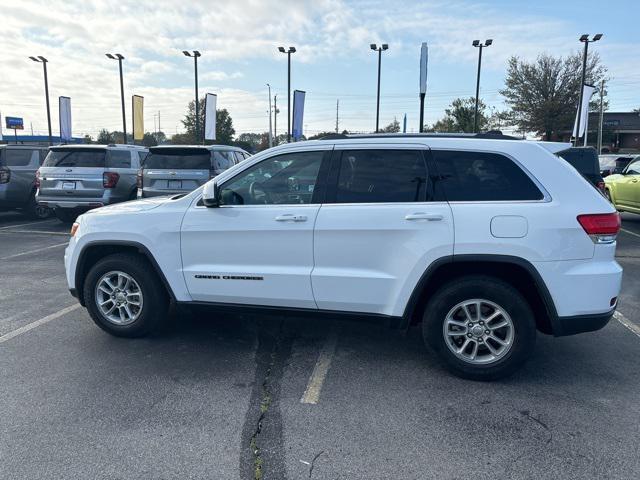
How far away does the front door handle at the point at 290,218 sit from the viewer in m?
4.03

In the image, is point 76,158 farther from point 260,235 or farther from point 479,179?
point 479,179

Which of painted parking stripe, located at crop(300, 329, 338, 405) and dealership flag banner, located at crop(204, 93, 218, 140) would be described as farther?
dealership flag banner, located at crop(204, 93, 218, 140)

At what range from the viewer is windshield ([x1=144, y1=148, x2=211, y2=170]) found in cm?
955

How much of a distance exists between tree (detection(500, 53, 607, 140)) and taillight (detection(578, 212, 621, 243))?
137ft

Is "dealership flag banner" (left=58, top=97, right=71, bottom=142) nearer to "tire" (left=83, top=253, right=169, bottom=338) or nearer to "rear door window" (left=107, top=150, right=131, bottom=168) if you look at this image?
"rear door window" (left=107, top=150, right=131, bottom=168)

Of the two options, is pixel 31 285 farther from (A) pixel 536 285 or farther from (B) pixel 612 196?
(B) pixel 612 196

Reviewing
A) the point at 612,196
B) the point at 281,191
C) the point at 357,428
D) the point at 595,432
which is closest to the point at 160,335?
the point at 281,191

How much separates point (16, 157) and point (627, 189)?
14.7m

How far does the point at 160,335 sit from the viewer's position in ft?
16.0

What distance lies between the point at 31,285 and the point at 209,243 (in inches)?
149

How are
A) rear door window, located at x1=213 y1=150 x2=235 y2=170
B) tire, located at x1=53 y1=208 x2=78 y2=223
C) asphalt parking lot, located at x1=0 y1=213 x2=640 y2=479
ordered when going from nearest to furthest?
asphalt parking lot, located at x1=0 y1=213 x2=640 y2=479, rear door window, located at x1=213 y1=150 x2=235 y2=170, tire, located at x1=53 y1=208 x2=78 y2=223

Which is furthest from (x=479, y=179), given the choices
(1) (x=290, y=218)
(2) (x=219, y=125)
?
(2) (x=219, y=125)

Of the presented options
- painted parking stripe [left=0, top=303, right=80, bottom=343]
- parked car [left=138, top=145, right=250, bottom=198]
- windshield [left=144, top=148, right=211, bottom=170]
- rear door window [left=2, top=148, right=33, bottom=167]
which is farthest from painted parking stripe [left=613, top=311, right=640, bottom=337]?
rear door window [left=2, top=148, right=33, bottom=167]

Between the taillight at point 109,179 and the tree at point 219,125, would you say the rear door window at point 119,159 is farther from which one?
the tree at point 219,125
